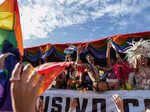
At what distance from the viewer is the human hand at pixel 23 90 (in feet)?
1.99

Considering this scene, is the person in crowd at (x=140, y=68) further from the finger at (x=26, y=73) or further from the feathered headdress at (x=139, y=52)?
the finger at (x=26, y=73)

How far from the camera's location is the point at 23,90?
613 mm

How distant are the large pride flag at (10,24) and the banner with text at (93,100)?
2189mm

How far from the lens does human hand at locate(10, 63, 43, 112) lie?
1.99 feet

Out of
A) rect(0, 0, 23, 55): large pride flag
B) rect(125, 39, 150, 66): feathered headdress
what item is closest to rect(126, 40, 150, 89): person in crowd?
rect(125, 39, 150, 66): feathered headdress

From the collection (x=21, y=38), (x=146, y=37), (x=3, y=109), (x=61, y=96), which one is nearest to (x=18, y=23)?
(x=21, y=38)

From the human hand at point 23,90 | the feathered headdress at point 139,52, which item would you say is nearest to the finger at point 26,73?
the human hand at point 23,90

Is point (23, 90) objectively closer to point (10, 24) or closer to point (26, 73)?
point (26, 73)

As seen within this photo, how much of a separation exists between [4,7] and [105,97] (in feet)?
8.31

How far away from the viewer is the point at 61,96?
11.3 feet

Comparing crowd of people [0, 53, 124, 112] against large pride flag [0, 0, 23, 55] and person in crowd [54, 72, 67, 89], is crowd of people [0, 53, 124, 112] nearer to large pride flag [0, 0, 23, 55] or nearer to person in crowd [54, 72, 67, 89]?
large pride flag [0, 0, 23, 55]

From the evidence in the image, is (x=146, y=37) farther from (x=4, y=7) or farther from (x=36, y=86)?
(x=36, y=86)

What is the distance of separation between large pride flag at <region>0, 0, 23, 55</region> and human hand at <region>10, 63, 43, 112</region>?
2.72 feet

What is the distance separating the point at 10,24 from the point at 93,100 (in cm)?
236
